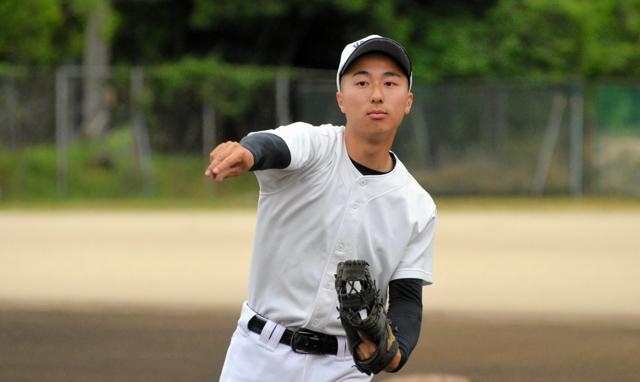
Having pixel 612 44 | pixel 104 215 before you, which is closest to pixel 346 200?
pixel 104 215

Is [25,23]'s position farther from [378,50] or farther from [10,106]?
[378,50]

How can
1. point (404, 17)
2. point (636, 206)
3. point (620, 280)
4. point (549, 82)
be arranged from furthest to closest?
point (404, 17) → point (549, 82) → point (636, 206) → point (620, 280)

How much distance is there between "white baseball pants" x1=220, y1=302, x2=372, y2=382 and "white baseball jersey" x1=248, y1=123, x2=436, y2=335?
0.31ft

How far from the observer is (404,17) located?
1164 inches

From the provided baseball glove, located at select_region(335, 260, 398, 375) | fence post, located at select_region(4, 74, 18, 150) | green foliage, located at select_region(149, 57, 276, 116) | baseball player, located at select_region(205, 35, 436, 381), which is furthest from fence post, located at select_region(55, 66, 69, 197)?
baseball glove, located at select_region(335, 260, 398, 375)

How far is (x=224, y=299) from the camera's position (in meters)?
11.6

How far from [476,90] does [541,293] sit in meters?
12.6

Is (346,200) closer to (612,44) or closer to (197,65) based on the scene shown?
(197,65)

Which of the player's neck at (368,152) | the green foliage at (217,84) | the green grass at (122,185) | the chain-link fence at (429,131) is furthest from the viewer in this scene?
the green foliage at (217,84)

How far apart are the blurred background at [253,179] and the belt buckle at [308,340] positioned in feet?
13.2

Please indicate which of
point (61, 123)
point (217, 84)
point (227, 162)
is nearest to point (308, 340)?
point (227, 162)

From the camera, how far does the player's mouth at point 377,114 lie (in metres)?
3.83

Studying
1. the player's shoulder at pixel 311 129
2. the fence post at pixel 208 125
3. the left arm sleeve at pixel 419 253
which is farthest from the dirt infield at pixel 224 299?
the fence post at pixel 208 125

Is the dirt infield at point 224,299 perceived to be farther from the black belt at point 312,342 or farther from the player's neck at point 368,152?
the player's neck at point 368,152
